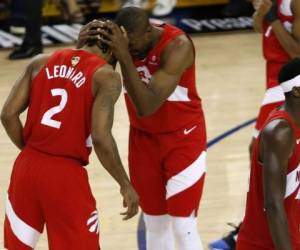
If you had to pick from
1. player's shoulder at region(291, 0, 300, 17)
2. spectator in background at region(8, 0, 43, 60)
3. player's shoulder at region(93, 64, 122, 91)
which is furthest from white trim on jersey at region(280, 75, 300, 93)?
spectator in background at region(8, 0, 43, 60)

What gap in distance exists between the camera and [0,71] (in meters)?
10.1

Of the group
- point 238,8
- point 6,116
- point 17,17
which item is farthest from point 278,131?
point 238,8

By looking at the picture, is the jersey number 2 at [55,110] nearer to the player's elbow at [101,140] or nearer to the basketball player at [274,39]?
the player's elbow at [101,140]

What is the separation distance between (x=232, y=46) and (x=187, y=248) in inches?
263

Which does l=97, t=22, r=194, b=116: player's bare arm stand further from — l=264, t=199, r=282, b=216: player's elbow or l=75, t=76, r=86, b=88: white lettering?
l=264, t=199, r=282, b=216: player's elbow

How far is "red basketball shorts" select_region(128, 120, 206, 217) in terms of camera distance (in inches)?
182

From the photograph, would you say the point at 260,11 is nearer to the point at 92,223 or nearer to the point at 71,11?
the point at 92,223

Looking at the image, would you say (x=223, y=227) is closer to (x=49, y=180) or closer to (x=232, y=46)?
(x=49, y=180)

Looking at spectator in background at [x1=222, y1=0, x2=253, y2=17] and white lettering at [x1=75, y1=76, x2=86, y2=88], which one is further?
spectator in background at [x1=222, y1=0, x2=253, y2=17]

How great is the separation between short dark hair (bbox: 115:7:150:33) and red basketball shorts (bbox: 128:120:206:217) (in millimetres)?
716

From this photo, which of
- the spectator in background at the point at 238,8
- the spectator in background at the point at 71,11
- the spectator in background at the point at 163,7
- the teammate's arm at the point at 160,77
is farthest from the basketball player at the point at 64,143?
the spectator in background at the point at 238,8

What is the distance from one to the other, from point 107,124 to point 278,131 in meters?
0.88

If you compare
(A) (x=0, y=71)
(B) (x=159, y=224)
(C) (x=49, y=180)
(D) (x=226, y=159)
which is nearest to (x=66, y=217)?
(C) (x=49, y=180)

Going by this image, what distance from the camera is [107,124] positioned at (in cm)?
383
